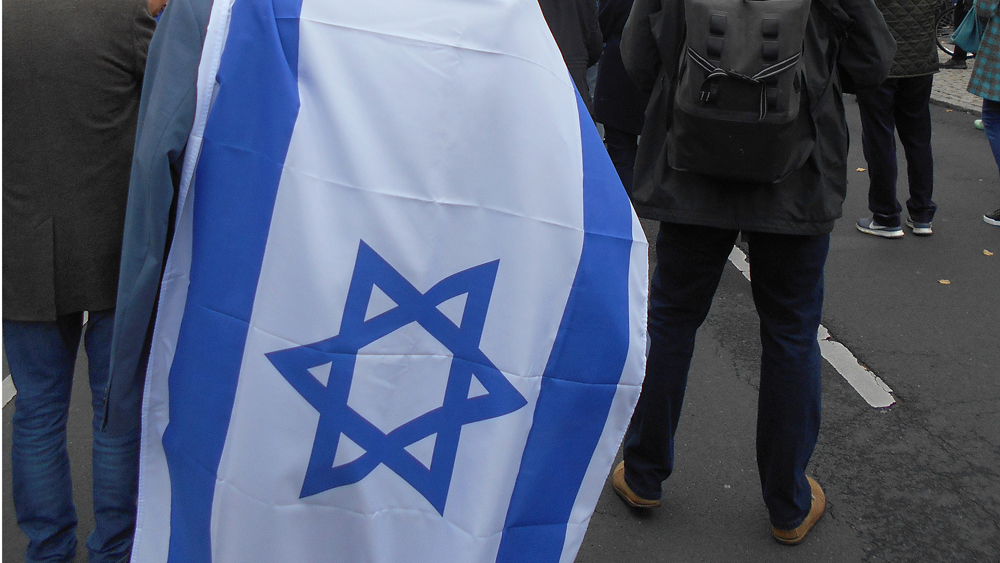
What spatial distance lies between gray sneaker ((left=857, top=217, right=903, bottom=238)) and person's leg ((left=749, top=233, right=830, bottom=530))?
3221 millimetres

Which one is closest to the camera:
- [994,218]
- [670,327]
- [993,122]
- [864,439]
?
[670,327]

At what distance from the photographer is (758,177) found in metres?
2.41

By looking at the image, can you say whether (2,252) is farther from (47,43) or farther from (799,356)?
(799,356)

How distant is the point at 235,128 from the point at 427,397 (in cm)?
66

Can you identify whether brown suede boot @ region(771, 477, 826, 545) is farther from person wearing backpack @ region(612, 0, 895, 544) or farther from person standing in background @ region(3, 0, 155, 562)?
person standing in background @ region(3, 0, 155, 562)

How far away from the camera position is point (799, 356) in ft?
8.75

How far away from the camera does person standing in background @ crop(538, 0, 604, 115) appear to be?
470 cm

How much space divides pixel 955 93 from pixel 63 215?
958 centimetres

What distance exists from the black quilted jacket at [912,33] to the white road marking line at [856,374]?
1.73 metres

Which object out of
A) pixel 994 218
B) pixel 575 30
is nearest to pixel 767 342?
pixel 575 30

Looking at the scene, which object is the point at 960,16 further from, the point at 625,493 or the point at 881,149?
the point at 625,493

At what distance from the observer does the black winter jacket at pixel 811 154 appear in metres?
2.40

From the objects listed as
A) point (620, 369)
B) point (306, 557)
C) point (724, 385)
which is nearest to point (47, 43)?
point (306, 557)

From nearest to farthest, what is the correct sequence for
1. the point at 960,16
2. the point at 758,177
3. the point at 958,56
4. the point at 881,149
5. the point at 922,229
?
the point at 758,177 → the point at 881,149 → the point at 922,229 → the point at 958,56 → the point at 960,16
